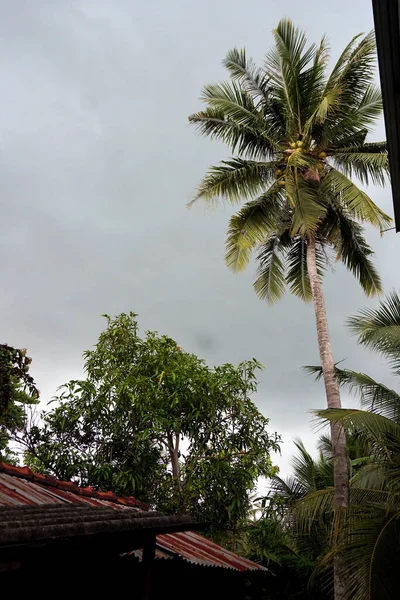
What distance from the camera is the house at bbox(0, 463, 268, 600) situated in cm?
271

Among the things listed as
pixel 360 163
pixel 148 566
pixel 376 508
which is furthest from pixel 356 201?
pixel 148 566

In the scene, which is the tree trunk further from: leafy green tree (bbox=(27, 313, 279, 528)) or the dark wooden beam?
the dark wooden beam

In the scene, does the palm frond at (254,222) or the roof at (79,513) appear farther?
the palm frond at (254,222)

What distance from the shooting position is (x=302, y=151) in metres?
11.7

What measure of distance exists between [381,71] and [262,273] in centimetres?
941

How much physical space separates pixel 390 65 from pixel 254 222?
7.86m

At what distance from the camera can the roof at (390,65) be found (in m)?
4.18

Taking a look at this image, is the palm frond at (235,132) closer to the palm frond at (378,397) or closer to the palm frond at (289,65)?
the palm frond at (289,65)

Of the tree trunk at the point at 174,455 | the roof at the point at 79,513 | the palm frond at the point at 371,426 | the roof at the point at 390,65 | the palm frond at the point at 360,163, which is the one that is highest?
the palm frond at the point at 360,163

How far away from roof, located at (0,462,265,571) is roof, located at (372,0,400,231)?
4.13m

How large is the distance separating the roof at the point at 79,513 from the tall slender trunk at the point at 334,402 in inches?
57.6

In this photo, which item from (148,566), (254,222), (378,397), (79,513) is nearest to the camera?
(79,513)

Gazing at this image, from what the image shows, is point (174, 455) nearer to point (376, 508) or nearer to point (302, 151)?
point (376, 508)

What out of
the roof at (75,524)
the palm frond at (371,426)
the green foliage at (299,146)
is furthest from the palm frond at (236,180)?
the roof at (75,524)
